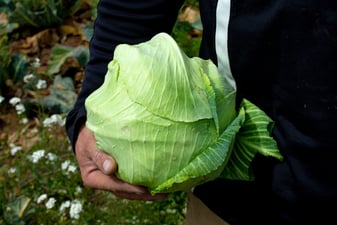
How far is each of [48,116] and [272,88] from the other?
6.35 ft

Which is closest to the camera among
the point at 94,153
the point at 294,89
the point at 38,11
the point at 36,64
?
the point at 294,89

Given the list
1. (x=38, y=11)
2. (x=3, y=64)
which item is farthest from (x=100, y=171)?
(x=38, y=11)

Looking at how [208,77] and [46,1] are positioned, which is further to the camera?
[46,1]

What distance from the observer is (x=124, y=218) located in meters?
2.43

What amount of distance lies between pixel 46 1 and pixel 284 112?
97.0 inches

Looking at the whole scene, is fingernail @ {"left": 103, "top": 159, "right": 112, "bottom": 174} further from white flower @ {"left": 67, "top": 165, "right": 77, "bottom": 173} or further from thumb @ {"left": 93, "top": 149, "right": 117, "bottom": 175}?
white flower @ {"left": 67, "top": 165, "right": 77, "bottom": 173}

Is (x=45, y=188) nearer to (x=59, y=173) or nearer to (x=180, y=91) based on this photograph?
(x=59, y=173)

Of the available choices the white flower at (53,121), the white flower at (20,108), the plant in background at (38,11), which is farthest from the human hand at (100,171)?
the plant in background at (38,11)

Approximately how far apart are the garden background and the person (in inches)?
38.6

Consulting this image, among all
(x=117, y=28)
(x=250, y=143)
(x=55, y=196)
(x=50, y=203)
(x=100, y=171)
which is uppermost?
(x=117, y=28)

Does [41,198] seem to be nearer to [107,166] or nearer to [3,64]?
[3,64]

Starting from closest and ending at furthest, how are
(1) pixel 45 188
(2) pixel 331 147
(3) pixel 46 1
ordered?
(2) pixel 331 147 < (1) pixel 45 188 < (3) pixel 46 1

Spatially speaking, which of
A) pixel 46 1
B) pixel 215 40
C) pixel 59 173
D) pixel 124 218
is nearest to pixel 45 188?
pixel 59 173

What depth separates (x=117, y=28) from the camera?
5.07 ft
